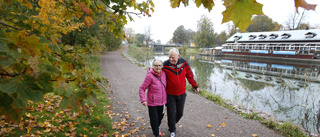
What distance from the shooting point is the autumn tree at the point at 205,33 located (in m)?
58.9

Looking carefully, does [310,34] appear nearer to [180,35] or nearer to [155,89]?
[155,89]

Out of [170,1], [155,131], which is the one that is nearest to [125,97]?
[155,131]

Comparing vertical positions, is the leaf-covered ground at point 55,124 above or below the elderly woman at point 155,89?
below

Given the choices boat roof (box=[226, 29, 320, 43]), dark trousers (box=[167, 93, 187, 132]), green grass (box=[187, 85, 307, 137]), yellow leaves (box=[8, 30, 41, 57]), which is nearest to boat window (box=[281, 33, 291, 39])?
boat roof (box=[226, 29, 320, 43])

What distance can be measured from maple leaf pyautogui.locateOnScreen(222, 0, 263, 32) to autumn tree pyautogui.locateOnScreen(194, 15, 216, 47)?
59.4m

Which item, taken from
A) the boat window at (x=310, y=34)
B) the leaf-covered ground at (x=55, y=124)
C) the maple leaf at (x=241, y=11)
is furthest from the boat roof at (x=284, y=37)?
the maple leaf at (x=241, y=11)

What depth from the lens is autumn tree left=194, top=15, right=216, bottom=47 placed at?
58.9 m

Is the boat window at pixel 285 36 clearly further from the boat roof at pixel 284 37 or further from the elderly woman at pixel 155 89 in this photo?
the elderly woman at pixel 155 89

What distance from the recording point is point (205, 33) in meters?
58.5

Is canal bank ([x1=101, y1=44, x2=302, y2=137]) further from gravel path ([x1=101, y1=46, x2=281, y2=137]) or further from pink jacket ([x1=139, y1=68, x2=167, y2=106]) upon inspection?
pink jacket ([x1=139, y1=68, x2=167, y2=106])

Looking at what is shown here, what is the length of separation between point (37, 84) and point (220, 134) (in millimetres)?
3923

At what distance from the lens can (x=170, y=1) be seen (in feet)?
6.75

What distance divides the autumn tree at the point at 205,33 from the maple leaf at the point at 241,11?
59398 mm

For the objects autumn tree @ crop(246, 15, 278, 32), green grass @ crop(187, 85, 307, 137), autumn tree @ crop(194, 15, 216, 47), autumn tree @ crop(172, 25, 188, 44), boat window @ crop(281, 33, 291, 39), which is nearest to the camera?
green grass @ crop(187, 85, 307, 137)
